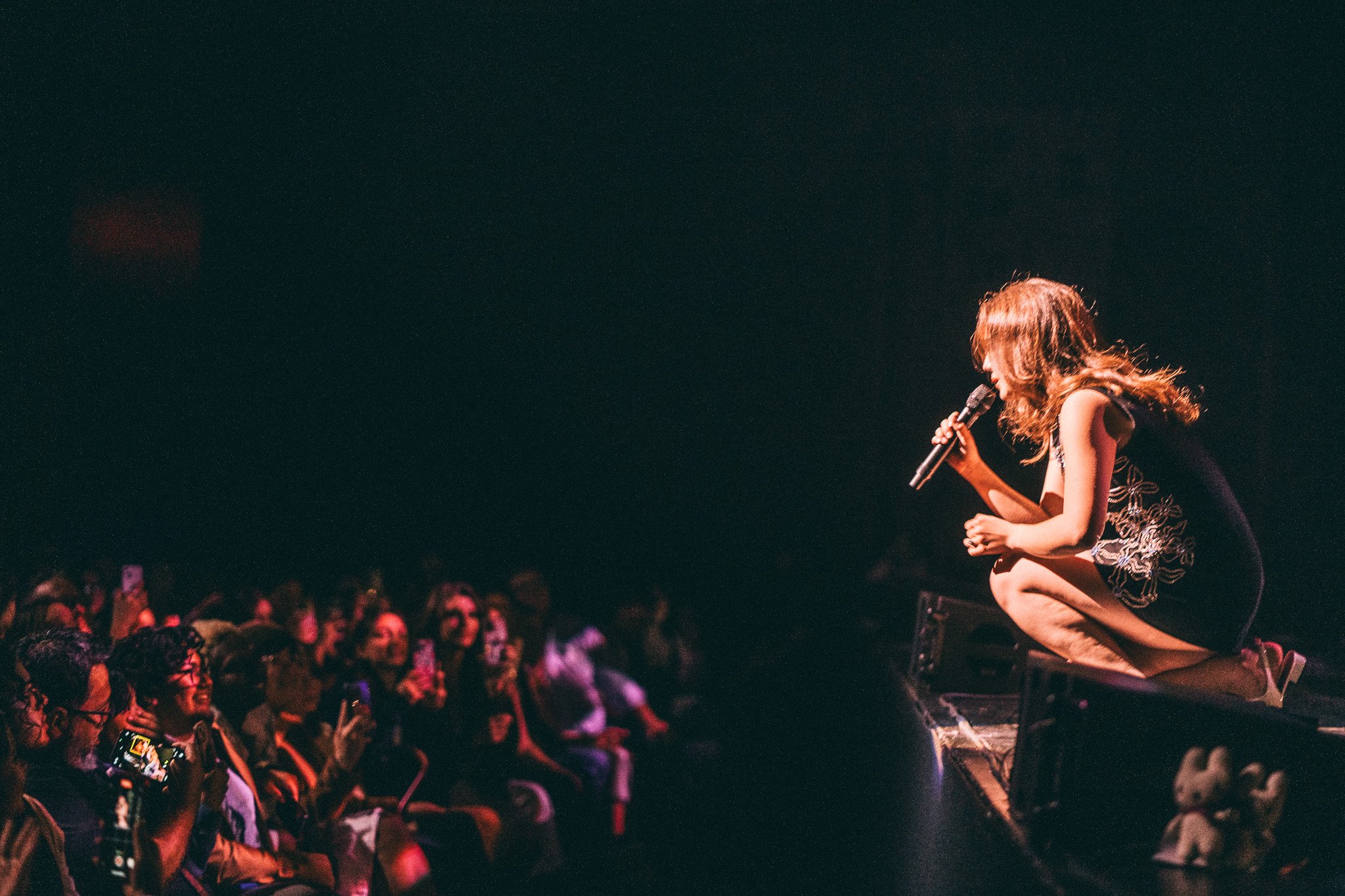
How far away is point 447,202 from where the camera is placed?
10.5 feet

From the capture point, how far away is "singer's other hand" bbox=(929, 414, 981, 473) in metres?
1.56

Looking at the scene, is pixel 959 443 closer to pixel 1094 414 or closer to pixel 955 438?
pixel 955 438

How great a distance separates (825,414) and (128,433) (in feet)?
8.23

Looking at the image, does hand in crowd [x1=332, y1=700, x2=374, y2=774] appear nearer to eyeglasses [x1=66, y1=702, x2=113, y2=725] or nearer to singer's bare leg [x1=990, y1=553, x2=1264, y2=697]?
eyeglasses [x1=66, y1=702, x2=113, y2=725]

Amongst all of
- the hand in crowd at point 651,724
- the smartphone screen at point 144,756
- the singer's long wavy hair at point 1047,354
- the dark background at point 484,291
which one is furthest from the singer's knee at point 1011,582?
the smartphone screen at point 144,756

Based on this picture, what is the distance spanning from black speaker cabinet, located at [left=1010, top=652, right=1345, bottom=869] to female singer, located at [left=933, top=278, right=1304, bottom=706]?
26cm

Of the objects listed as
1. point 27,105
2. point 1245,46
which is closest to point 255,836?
point 27,105

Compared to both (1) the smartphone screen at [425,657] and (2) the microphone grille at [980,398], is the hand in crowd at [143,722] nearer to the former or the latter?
(1) the smartphone screen at [425,657]

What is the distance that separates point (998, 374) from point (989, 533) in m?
0.30

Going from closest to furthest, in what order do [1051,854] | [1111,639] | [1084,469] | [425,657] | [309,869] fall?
[1051,854]
[1084,469]
[1111,639]
[309,869]
[425,657]

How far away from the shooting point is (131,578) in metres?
3.03

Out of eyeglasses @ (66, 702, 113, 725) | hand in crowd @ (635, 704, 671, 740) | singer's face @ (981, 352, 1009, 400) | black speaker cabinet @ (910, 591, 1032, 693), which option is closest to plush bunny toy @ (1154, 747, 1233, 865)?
singer's face @ (981, 352, 1009, 400)

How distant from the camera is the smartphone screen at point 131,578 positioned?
9.84ft

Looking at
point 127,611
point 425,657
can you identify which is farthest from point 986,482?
point 127,611
